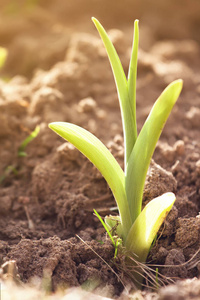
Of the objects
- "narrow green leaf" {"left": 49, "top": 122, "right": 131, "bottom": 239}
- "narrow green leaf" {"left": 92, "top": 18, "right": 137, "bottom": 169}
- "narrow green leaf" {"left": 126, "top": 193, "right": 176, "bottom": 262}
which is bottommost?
"narrow green leaf" {"left": 126, "top": 193, "right": 176, "bottom": 262}

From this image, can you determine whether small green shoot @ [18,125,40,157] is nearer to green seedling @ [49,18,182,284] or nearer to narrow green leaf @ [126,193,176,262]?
green seedling @ [49,18,182,284]

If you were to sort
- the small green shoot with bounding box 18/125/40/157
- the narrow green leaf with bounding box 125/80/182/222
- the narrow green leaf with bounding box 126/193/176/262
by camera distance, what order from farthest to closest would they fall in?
1. the small green shoot with bounding box 18/125/40/157
2. the narrow green leaf with bounding box 126/193/176/262
3. the narrow green leaf with bounding box 125/80/182/222

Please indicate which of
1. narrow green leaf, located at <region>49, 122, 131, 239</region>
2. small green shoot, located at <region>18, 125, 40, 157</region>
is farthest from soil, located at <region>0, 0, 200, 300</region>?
narrow green leaf, located at <region>49, 122, 131, 239</region>

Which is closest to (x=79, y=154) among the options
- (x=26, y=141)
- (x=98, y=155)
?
(x=26, y=141)

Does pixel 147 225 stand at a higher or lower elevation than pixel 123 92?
lower

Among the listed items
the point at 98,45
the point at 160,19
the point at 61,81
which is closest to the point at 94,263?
the point at 61,81

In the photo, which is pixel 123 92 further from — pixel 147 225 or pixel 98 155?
pixel 147 225

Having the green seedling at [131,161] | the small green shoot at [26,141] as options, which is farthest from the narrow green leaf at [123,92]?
the small green shoot at [26,141]
